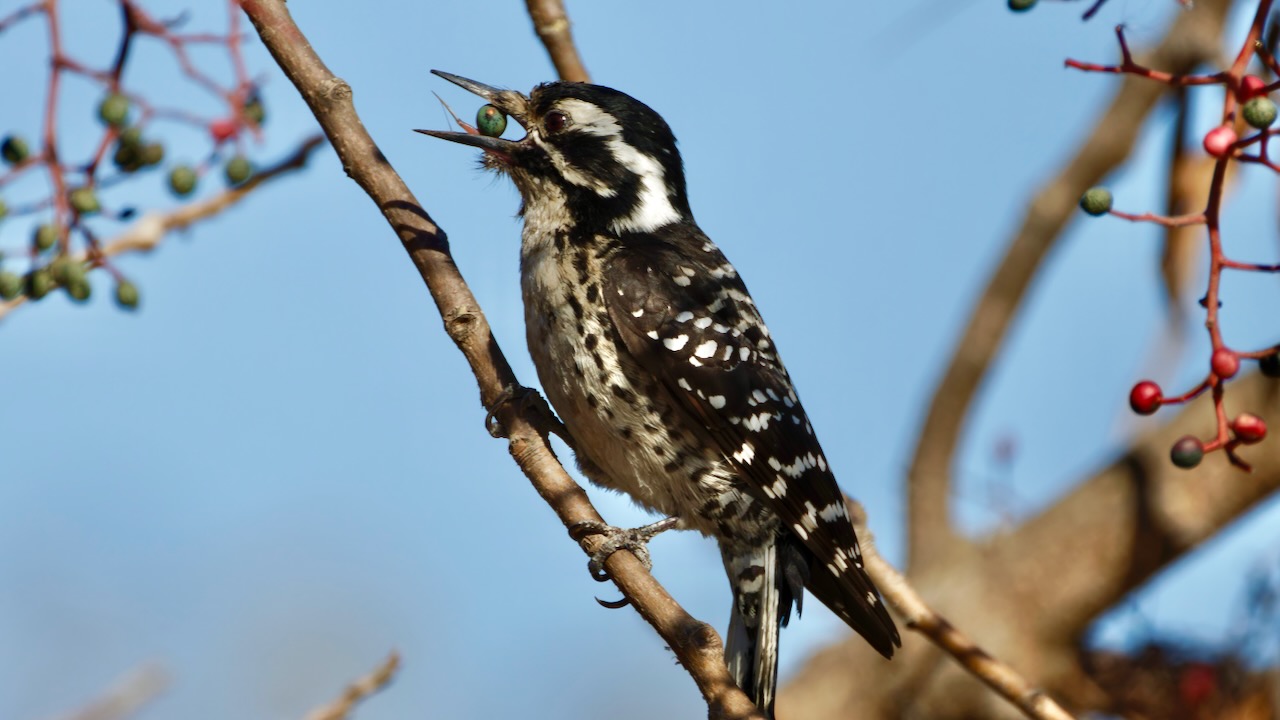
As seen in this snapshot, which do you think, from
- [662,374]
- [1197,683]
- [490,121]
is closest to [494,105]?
[490,121]

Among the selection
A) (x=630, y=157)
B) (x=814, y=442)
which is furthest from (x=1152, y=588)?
(x=630, y=157)

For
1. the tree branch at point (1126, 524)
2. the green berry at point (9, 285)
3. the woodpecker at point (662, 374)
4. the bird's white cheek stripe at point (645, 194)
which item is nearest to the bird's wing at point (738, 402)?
the woodpecker at point (662, 374)

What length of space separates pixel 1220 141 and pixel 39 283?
98.5 inches

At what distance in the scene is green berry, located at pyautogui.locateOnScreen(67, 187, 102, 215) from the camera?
3.09 meters

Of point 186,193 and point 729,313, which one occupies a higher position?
Answer: point 186,193

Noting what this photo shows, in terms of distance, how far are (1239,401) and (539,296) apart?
12.3ft

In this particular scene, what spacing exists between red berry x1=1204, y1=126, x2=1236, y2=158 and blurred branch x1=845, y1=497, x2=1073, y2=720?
1.20 metres

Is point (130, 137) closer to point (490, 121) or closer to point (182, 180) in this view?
point (182, 180)

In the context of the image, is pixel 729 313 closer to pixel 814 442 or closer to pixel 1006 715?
pixel 814 442

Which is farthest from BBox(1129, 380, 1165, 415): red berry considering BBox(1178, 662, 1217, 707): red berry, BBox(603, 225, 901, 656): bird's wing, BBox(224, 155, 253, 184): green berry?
BBox(1178, 662, 1217, 707): red berry

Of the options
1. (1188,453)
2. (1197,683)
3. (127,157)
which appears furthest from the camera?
(1197,683)

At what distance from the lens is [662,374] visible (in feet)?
12.3

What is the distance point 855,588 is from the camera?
3801mm

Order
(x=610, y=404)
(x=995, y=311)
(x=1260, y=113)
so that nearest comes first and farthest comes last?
(x=1260, y=113), (x=610, y=404), (x=995, y=311)
